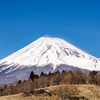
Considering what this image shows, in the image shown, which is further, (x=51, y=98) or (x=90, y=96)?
(x=90, y=96)

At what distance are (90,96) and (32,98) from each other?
43.5ft

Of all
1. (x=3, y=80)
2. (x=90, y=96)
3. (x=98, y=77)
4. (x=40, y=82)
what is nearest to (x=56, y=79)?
(x=40, y=82)

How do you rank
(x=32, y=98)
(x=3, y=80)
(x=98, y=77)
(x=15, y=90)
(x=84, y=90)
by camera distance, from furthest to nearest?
(x=3, y=80) < (x=15, y=90) < (x=98, y=77) < (x=84, y=90) < (x=32, y=98)

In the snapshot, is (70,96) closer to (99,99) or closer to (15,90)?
(99,99)

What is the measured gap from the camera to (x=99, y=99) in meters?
38.8

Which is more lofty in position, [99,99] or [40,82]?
[40,82]

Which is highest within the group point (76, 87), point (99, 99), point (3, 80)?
point (3, 80)

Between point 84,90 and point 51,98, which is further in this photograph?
point 84,90

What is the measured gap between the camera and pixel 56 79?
56.5m

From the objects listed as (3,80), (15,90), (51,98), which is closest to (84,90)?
(51,98)

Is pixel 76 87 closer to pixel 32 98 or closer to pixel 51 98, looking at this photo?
pixel 51 98

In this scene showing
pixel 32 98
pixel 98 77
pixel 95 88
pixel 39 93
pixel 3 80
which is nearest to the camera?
pixel 32 98

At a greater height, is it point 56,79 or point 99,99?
point 56,79

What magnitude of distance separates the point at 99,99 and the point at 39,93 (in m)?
13.4
